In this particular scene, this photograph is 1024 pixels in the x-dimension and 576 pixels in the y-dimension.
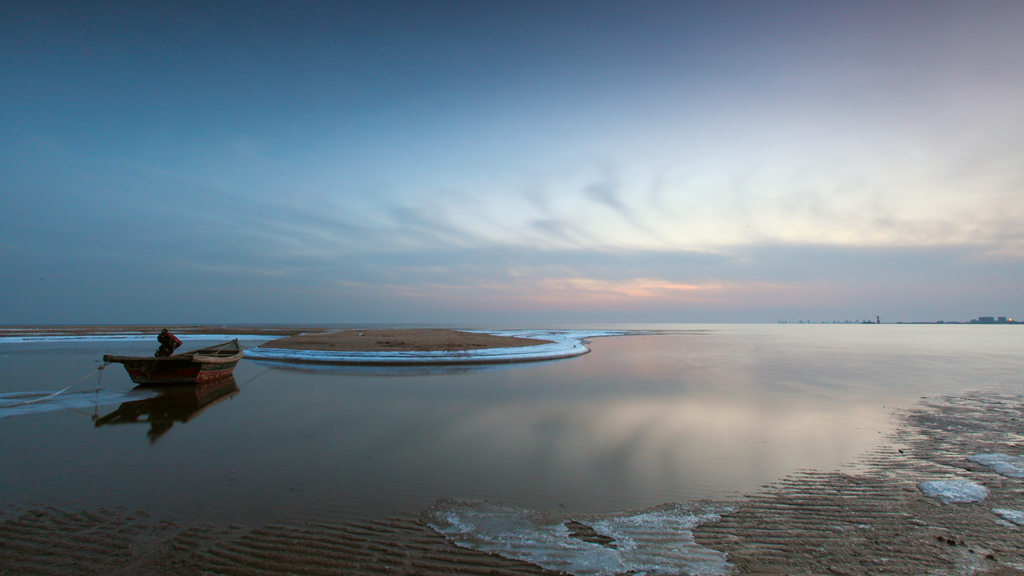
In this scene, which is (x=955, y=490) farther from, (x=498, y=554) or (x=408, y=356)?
(x=408, y=356)

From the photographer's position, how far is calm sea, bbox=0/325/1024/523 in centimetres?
552

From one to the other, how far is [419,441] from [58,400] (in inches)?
456

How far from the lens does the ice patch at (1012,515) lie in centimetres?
477

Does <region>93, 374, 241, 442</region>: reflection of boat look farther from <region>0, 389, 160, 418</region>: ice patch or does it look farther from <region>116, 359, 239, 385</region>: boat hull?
<region>0, 389, 160, 418</region>: ice patch

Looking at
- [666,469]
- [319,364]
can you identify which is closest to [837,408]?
[666,469]

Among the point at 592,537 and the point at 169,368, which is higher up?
the point at 169,368

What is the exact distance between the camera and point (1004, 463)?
681 centimetres

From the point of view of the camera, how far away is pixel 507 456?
724 cm

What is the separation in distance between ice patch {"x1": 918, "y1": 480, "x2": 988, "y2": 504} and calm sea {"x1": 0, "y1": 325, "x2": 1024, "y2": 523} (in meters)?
1.12

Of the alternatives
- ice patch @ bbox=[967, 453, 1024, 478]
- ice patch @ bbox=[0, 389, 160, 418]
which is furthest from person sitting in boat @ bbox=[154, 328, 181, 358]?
ice patch @ bbox=[967, 453, 1024, 478]

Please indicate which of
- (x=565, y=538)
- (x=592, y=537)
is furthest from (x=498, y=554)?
(x=592, y=537)

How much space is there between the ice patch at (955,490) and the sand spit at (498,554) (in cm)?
Answer: 11

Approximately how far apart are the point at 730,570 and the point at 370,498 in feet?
13.3

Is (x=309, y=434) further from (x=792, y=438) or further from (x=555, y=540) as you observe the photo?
(x=792, y=438)
